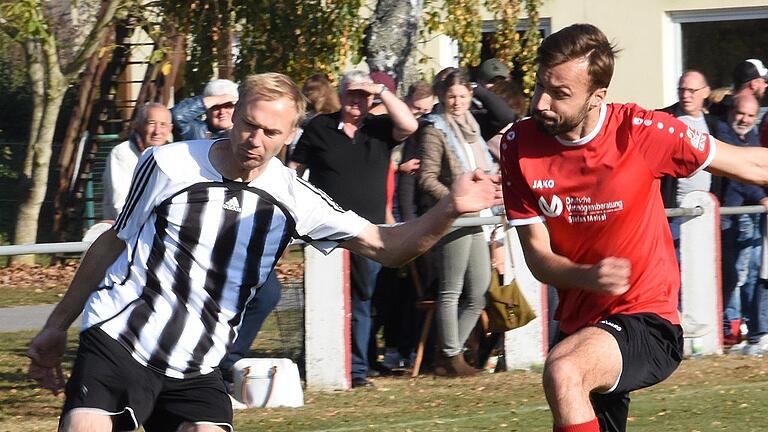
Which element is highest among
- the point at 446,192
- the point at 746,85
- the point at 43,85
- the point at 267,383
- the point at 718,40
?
the point at 718,40

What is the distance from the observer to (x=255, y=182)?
4.85 metres

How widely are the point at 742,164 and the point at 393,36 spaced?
8.80 metres

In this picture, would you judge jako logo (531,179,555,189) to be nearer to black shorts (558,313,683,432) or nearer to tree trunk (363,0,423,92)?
black shorts (558,313,683,432)

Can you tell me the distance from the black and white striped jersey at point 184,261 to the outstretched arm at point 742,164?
5.78 feet

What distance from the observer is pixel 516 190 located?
17.9ft

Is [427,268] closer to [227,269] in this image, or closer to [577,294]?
[577,294]

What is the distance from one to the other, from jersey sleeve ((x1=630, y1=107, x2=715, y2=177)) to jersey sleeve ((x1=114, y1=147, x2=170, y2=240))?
188cm

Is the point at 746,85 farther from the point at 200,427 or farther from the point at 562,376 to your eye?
the point at 200,427

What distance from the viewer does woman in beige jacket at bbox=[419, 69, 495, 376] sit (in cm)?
903

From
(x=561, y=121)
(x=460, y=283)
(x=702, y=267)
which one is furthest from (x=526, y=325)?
(x=561, y=121)

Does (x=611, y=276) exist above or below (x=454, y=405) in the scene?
above

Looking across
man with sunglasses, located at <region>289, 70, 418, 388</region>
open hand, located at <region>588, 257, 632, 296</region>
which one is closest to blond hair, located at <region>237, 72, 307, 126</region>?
open hand, located at <region>588, 257, 632, 296</region>

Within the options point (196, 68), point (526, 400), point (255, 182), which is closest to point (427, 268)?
point (526, 400)

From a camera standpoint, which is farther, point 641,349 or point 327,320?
point 327,320
